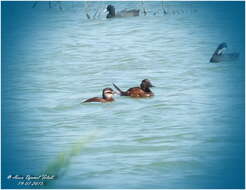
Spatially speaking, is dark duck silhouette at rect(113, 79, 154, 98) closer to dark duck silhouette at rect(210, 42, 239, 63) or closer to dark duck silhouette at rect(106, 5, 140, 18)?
dark duck silhouette at rect(210, 42, 239, 63)

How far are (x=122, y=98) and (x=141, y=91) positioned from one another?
0.31 meters

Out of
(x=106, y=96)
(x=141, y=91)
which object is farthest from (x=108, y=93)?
(x=141, y=91)

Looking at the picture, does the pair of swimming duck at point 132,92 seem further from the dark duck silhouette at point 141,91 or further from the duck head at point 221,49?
the duck head at point 221,49

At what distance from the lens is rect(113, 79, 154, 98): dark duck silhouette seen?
11253 mm

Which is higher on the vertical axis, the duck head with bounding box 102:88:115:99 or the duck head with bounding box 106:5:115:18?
the duck head with bounding box 106:5:115:18

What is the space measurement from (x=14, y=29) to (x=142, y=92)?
2.05 metres

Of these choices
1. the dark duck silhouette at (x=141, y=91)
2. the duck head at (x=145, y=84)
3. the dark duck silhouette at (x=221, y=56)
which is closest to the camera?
the dark duck silhouette at (x=141, y=91)

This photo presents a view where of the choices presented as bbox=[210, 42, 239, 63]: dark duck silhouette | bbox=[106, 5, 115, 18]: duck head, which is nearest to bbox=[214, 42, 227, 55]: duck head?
bbox=[210, 42, 239, 63]: dark duck silhouette

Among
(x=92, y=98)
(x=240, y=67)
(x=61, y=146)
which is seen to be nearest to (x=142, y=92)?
(x=92, y=98)

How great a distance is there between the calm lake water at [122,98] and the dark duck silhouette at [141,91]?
0.34 feet

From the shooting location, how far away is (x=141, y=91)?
11258 millimetres

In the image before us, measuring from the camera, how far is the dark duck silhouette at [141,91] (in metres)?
11.3

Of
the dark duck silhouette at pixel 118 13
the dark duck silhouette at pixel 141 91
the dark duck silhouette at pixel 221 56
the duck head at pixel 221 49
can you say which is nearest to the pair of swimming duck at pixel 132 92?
the dark duck silhouette at pixel 141 91

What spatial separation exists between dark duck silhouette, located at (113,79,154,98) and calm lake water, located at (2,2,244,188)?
0.10 meters
